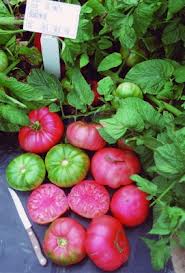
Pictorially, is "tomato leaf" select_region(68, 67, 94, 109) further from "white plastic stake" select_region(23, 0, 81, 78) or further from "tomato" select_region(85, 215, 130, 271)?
"tomato" select_region(85, 215, 130, 271)

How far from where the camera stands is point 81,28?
1004 mm

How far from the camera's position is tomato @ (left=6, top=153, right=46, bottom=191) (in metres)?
1.00

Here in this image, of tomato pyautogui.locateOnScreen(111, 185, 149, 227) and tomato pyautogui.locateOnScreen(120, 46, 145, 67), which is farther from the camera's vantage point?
tomato pyautogui.locateOnScreen(120, 46, 145, 67)

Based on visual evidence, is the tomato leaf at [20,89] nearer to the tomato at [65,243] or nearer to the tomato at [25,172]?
the tomato at [25,172]

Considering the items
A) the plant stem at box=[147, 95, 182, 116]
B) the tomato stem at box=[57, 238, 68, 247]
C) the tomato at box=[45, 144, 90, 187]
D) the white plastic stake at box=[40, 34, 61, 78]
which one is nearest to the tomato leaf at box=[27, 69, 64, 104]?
the white plastic stake at box=[40, 34, 61, 78]

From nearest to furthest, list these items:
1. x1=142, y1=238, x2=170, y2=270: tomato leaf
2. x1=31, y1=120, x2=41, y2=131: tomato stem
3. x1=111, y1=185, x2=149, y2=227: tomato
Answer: x1=142, y1=238, x2=170, y2=270: tomato leaf → x1=111, y1=185, x2=149, y2=227: tomato → x1=31, y1=120, x2=41, y2=131: tomato stem

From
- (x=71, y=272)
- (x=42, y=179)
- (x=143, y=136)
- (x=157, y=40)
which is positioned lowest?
(x=71, y=272)

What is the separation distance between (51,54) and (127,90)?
0.21m

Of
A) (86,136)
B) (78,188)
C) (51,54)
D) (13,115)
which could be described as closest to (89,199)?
(78,188)

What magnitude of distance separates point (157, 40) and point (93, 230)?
0.49 metres

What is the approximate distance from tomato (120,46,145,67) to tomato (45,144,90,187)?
10.1 inches

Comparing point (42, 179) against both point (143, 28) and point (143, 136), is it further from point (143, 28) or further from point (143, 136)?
point (143, 28)

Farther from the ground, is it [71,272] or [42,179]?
[42,179]

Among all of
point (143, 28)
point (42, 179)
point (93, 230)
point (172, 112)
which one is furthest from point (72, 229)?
point (143, 28)
